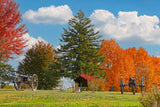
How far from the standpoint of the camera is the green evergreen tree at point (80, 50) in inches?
1344

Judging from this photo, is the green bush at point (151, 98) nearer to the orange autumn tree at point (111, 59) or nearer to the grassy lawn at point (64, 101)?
the grassy lawn at point (64, 101)

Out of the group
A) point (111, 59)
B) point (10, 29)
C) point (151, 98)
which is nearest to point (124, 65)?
point (111, 59)

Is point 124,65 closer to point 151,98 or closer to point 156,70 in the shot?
point 156,70

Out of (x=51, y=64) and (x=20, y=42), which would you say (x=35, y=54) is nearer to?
(x=51, y=64)

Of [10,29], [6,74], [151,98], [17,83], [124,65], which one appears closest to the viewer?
[151,98]

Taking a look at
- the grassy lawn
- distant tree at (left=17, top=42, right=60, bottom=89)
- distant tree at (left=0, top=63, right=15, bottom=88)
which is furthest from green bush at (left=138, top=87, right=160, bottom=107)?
distant tree at (left=0, top=63, right=15, bottom=88)

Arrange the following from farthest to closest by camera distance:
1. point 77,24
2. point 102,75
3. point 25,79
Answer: point 77,24, point 102,75, point 25,79

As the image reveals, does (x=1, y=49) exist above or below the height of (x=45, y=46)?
below

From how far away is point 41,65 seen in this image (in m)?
38.0

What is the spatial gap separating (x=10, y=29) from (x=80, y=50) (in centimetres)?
1930

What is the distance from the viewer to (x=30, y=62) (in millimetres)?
38438

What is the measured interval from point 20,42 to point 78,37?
65.8 feet

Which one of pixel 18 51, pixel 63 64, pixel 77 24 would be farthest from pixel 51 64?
pixel 18 51

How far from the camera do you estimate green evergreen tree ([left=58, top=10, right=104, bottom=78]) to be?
34125 millimetres
